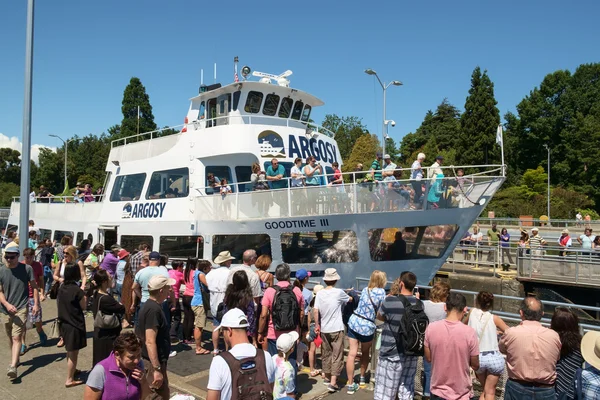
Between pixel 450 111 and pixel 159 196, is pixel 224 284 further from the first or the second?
pixel 450 111

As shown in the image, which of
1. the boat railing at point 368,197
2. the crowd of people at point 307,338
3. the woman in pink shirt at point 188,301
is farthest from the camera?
the boat railing at point 368,197

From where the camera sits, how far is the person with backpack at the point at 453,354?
12.6 ft

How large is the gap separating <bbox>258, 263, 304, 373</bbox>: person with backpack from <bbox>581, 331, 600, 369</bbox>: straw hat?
2.87 metres

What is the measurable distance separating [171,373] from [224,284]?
150cm

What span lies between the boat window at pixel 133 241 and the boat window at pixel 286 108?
5474mm

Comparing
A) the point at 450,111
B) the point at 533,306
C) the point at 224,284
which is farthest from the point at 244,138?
the point at 450,111

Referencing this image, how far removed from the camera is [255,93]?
13.4 metres

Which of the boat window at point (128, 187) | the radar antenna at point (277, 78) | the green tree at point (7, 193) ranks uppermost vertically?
the radar antenna at point (277, 78)

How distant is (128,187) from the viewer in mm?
14273

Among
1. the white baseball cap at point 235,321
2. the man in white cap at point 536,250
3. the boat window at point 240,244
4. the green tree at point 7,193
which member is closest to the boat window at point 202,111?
the boat window at point 240,244

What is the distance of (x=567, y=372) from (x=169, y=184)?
11.5m

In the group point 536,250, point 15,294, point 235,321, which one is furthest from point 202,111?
point 536,250

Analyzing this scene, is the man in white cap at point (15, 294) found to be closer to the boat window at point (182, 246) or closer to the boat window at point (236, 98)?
the boat window at point (182, 246)

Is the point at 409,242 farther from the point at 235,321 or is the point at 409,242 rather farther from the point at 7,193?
the point at 7,193
